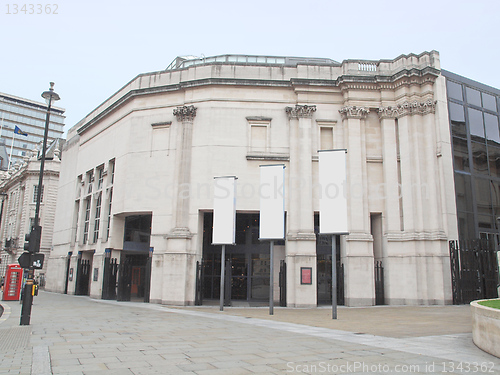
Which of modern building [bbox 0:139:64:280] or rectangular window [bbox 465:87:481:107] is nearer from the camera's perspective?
rectangular window [bbox 465:87:481:107]

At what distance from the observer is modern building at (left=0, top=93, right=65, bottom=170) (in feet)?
343

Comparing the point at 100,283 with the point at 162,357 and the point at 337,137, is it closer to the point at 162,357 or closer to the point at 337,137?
the point at 337,137

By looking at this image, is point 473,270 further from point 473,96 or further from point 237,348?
point 237,348

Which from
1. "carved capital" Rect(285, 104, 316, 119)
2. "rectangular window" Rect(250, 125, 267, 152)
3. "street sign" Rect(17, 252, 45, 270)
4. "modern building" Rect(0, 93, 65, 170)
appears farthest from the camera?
"modern building" Rect(0, 93, 65, 170)

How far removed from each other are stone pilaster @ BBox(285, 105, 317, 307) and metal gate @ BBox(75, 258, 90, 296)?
18945 mm

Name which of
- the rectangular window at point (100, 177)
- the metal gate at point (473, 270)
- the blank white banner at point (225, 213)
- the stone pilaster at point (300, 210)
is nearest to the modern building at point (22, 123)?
the rectangular window at point (100, 177)

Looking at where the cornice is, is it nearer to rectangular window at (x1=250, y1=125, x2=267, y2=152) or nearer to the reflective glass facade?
the reflective glass facade

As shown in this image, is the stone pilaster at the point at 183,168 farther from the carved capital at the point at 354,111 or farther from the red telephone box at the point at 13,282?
the red telephone box at the point at 13,282

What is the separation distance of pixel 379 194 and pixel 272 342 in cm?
1782

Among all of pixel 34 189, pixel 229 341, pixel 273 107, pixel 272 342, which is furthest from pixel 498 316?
pixel 34 189

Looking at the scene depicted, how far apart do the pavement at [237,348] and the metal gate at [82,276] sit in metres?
19.8

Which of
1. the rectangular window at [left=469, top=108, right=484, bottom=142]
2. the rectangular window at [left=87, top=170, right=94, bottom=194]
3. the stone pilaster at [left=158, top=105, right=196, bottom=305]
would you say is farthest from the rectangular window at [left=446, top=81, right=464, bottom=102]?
the rectangular window at [left=87, top=170, right=94, bottom=194]

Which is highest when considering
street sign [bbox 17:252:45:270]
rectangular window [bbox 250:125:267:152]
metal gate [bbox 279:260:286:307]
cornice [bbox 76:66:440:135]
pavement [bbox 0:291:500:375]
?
cornice [bbox 76:66:440:135]

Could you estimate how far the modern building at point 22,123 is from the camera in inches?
4119
